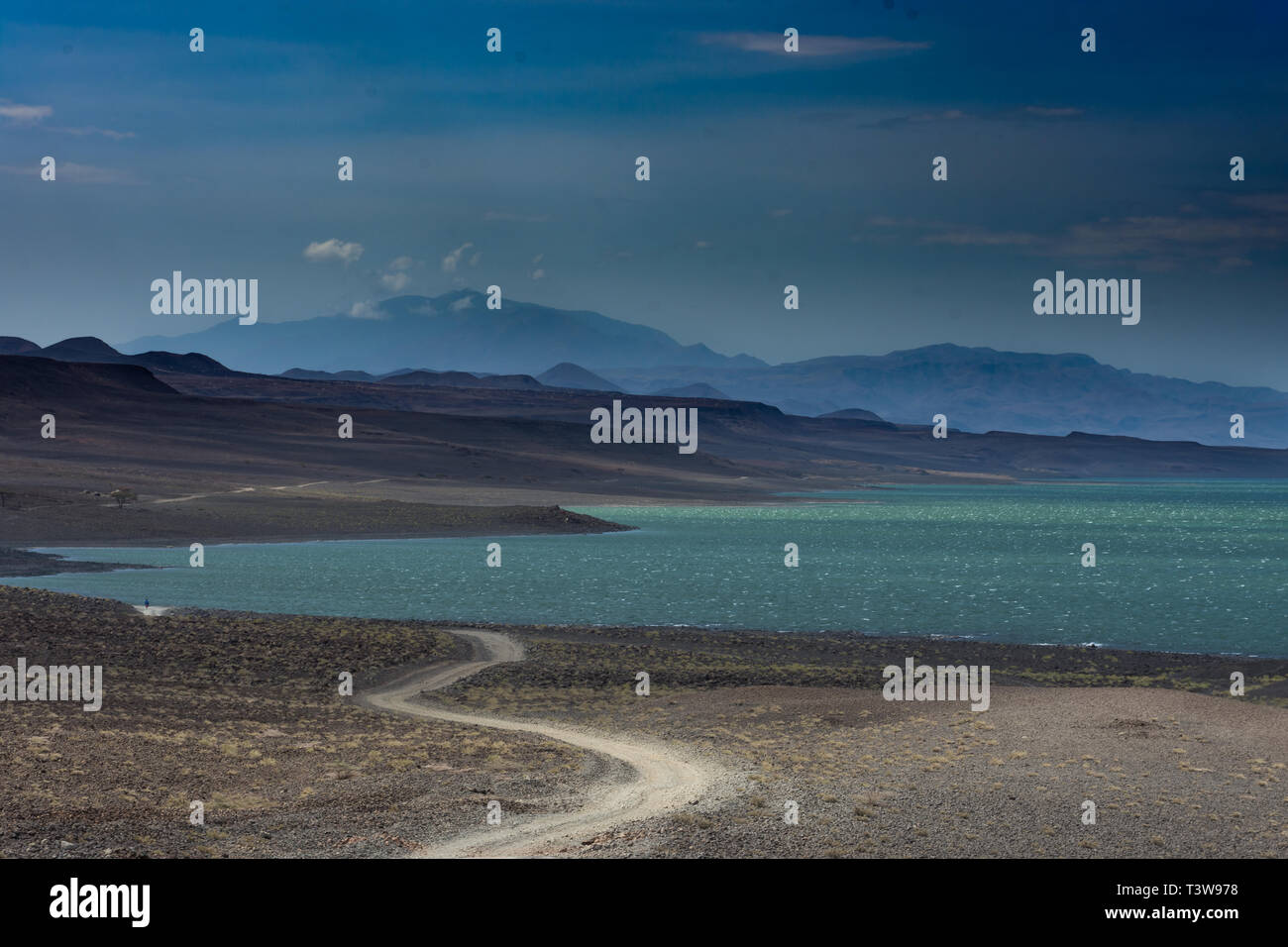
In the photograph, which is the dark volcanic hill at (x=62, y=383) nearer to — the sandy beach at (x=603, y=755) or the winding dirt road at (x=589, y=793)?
the sandy beach at (x=603, y=755)

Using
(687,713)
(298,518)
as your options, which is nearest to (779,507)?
(298,518)

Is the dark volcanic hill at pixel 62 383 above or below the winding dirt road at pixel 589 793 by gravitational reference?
above

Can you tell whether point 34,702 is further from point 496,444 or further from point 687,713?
point 496,444

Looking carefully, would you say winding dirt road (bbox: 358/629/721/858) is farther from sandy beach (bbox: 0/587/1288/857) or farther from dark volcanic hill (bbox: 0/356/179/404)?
dark volcanic hill (bbox: 0/356/179/404)

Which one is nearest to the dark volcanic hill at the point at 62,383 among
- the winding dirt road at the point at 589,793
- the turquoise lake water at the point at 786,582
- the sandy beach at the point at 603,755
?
the turquoise lake water at the point at 786,582

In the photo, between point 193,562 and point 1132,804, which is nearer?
point 1132,804
